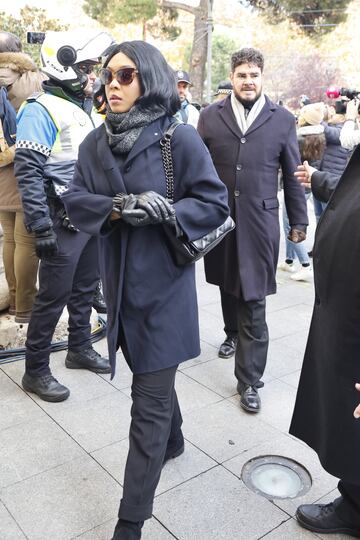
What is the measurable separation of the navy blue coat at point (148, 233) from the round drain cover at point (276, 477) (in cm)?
83

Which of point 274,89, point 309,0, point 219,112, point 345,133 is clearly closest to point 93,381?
point 219,112

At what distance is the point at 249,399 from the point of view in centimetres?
323

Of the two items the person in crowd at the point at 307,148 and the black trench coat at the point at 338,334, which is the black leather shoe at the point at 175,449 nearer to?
the black trench coat at the point at 338,334

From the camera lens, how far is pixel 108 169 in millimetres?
2066

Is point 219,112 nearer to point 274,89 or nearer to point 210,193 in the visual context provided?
point 210,193

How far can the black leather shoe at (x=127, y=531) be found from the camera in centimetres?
209

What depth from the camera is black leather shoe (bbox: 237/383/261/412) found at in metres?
3.19

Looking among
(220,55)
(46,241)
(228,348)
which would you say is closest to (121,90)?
(46,241)

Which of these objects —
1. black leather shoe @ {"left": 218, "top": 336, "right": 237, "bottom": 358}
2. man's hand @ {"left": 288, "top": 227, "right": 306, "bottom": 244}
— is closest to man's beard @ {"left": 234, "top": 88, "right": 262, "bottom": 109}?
man's hand @ {"left": 288, "top": 227, "right": 306, "bottom": 244}

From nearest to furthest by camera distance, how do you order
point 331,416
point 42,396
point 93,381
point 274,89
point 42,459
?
point 331,416 < point 42,459 < point 42,396 < point 93,381 < point 274,89

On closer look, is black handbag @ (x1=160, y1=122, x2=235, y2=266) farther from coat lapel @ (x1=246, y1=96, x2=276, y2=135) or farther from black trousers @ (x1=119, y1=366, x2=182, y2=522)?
coat lapel @ (x1=246, y1=96, x2=276, y2=135)

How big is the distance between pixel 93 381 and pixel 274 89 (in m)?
39.8

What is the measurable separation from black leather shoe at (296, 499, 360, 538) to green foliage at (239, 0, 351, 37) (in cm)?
2057

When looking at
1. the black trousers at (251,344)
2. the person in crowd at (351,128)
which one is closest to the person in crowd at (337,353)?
the black trousers at (251,344)
